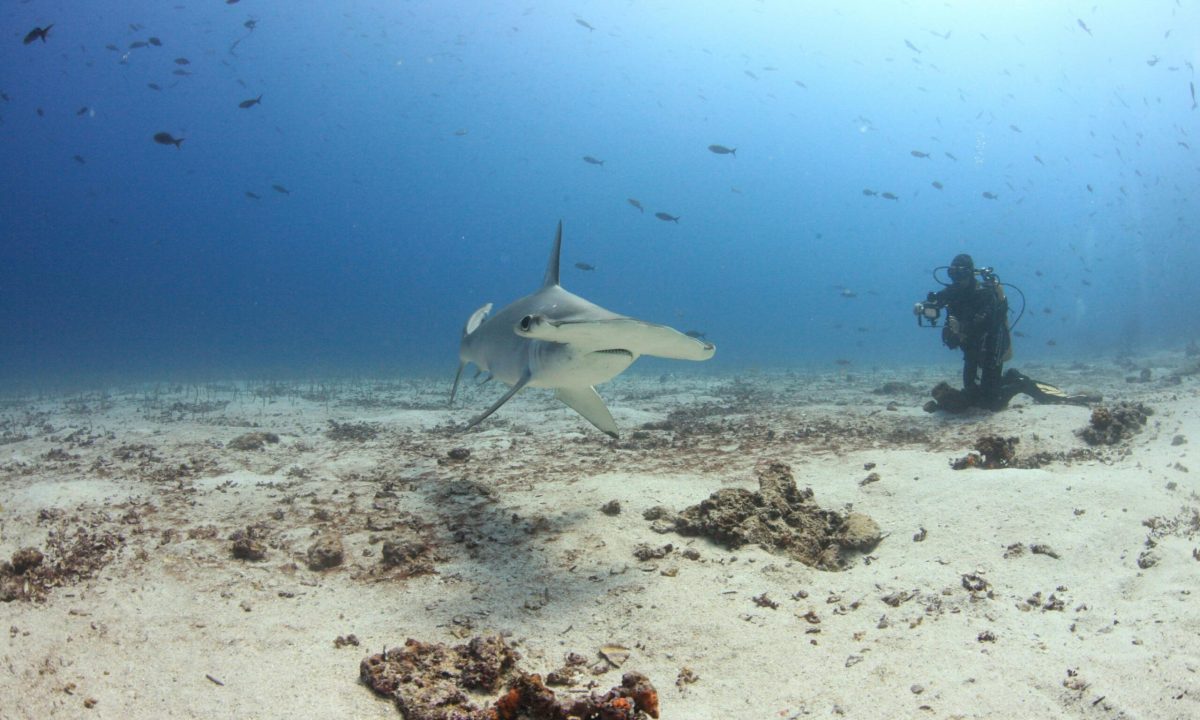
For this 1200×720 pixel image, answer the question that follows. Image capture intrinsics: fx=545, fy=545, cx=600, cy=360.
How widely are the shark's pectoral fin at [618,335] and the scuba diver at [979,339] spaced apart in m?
7.52

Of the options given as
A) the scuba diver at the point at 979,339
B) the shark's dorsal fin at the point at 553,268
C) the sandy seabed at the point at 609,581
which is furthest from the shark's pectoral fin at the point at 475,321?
the scuba diver at the point at 979,339

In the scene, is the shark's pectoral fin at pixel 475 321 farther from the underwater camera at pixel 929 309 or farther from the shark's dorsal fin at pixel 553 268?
the underwater camera at pixel 929 309

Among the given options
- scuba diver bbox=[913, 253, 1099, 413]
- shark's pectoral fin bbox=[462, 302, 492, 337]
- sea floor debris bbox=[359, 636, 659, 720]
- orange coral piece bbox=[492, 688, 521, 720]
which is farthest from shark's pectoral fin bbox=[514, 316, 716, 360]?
scuba diver bbox=[913, 253, 1099, 413]

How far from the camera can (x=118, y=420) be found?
11.1 meters

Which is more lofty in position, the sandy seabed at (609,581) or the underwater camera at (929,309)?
the underwater camera at (929,309)

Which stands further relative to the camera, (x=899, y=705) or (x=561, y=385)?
(x=561, y=385)

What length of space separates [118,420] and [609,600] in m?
12.5

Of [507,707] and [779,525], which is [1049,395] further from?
[507,707]

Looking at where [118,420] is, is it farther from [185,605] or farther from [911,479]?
[911,479]

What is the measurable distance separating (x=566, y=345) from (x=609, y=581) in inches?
69.8

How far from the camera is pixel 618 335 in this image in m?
3.75

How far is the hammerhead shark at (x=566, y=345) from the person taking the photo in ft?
12.1

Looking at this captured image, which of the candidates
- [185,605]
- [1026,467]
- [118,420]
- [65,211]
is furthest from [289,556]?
[65,211]

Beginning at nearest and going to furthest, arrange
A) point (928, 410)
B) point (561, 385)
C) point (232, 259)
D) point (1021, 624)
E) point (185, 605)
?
point (1021, 624), point (185, 605), point (561, 385), point (928, 410), point (232, 259)
